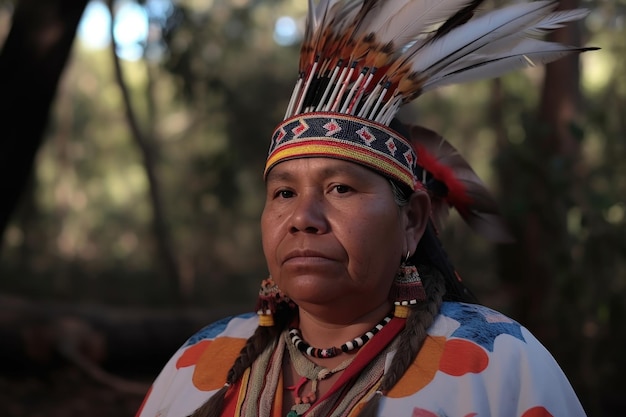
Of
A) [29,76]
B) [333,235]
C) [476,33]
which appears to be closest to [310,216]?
[333,235]

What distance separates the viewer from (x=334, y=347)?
7.06 feet

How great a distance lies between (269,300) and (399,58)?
816 mm

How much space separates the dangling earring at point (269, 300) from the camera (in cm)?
227

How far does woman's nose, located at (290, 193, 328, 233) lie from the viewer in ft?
6.44

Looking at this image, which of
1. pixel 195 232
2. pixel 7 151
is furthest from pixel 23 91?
pixel 195 232

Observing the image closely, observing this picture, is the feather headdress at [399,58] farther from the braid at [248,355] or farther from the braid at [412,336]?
the braid at [248,355]

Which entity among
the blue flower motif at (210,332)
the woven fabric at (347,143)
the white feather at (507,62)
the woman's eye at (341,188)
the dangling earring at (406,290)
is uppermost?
the white feather at (507,62)

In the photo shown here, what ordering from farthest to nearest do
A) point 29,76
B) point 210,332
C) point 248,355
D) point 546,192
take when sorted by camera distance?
point 546,192 < point 29,76 < point 210,332 < point 248,355

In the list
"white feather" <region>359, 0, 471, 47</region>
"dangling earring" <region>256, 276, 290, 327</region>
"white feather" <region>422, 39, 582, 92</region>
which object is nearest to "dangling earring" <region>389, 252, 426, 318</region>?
"dangling earring" <region>256, 276, 290, 327</region>

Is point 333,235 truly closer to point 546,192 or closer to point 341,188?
point 341,188

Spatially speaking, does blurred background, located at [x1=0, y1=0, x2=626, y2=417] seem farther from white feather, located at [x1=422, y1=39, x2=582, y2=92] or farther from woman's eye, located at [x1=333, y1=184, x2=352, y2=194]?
woman's eye, located at [x1=333, y1=184, x2=352, y2=194]

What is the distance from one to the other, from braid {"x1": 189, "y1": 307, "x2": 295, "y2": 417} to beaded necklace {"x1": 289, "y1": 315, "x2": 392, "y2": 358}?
0.10 m

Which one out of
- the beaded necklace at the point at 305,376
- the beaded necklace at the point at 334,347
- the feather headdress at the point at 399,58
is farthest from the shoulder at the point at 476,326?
the feather headdress at the point at 399,58

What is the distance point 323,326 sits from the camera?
2186mm
